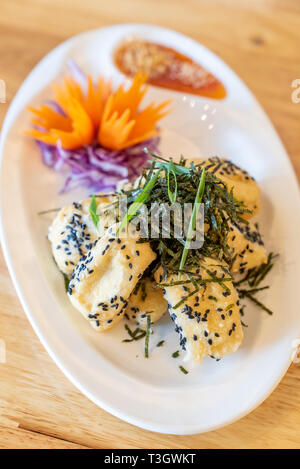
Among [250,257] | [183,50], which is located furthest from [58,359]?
[183,50]

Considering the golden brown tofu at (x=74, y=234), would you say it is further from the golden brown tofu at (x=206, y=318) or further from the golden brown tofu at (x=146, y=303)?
the golden brown tofu at (x=206, y=318)

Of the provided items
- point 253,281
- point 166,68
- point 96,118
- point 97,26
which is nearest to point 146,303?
point 253,281

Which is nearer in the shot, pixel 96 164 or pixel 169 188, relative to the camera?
pixel 169 188

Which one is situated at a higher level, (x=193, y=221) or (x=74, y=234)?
(x=193, y=221)

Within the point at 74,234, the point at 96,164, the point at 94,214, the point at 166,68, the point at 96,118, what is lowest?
the point at 74,234

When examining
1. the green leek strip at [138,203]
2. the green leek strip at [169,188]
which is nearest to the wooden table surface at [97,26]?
the green leek strip at [138,203]

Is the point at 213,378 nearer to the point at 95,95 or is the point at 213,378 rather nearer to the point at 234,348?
the point at 234,348

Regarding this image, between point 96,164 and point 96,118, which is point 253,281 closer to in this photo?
point 96,164
